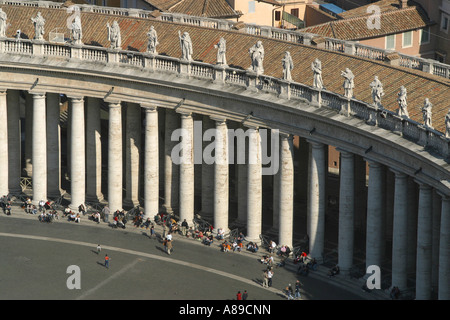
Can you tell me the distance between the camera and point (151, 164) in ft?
484

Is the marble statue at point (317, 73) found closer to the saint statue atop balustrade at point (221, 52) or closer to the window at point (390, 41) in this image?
the saint statue atop balustrade at point (221, 52)

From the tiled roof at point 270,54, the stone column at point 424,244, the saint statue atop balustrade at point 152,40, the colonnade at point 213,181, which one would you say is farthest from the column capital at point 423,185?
the saint statue atop balustrade at point 152,40

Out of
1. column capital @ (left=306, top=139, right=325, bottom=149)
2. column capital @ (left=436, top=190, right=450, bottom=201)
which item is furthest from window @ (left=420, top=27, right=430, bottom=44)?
column capital @ (left=436, top=190, right=450, bottom=201)

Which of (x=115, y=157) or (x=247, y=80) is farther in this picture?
(x=115, y=157)

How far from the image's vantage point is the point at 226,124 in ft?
472

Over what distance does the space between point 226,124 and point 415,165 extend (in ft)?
83.4

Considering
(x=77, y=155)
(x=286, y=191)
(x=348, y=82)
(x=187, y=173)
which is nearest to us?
(x=348, y=82)

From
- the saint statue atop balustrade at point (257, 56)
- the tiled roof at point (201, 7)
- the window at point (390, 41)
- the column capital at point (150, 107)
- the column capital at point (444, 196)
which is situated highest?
the tiled roof at point (201, 7)

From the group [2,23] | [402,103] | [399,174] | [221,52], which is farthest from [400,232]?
[2,23]

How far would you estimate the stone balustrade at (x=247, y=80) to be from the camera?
124250mm

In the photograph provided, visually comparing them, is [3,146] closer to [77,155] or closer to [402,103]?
[77,155]

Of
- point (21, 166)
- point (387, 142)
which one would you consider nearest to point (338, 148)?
point (387, 142)

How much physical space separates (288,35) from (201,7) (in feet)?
97.6

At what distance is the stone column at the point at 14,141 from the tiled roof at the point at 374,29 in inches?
1331
